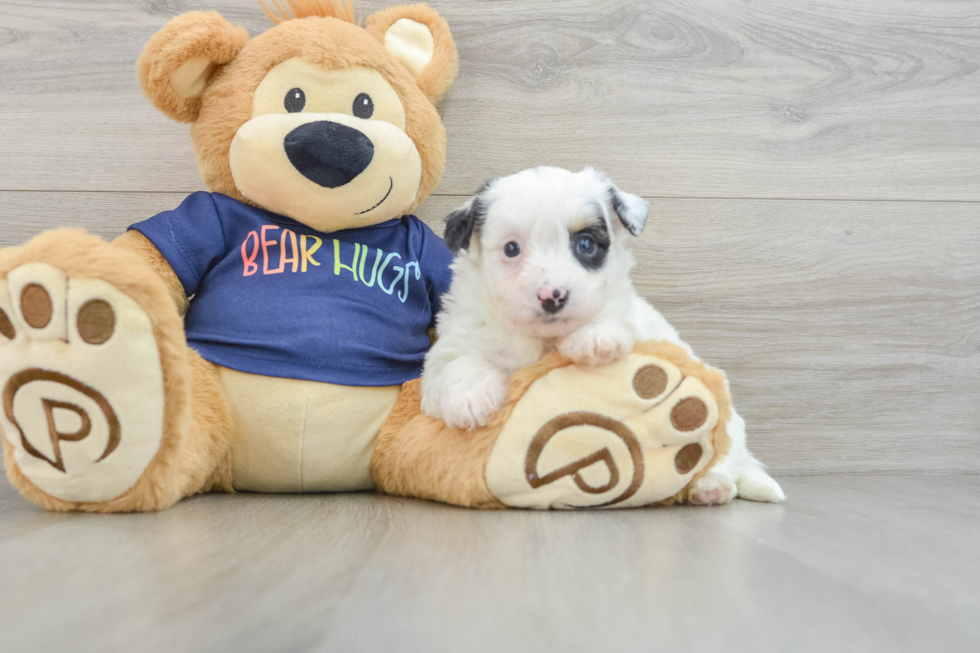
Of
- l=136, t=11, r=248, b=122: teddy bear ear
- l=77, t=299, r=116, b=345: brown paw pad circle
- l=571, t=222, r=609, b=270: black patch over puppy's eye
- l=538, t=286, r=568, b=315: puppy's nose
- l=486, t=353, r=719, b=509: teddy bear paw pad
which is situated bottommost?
l=486, t=353, r=719, b=509: teddy bear paw pad

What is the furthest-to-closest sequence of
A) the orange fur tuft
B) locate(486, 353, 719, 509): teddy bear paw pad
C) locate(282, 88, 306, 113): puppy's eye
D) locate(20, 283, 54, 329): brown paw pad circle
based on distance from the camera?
the orange fur tuft → locate(282, 88, 306, 113): puppy's eye → locate(486, 353, 719, 509): teddy bear paw pad → locate(20, 283, 54, 329): brown paw pad circle

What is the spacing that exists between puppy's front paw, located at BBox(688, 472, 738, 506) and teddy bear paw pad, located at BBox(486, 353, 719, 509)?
12 centimetres

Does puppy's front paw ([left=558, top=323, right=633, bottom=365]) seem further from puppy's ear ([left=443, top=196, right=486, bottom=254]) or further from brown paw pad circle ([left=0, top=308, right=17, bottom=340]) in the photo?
brown paw pad circle ([left=0, top=308, right=17, bottom=340])

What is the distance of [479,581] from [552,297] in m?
0.48

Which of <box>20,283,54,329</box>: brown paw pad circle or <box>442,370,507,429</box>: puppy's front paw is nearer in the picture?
<box>20,283,54,329</box>: brown paw pad circle

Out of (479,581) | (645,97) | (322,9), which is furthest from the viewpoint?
(645,97)

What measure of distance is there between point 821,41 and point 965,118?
16.5 inches

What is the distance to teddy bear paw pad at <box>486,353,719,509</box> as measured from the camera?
3.42 ft

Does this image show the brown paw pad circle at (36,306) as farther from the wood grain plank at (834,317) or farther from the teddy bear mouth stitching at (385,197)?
the wood grain plank at (834,317)

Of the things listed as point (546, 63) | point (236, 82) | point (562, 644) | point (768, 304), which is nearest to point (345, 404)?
point (236, 82)

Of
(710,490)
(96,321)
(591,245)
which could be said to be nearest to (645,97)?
(591,245)

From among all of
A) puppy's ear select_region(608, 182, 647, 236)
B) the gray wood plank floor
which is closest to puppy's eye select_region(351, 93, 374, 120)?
puppy's ear select_region(608, 182, 647, 236)

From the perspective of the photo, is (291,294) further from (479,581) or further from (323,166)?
(479,581)

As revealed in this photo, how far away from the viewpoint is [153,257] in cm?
127
